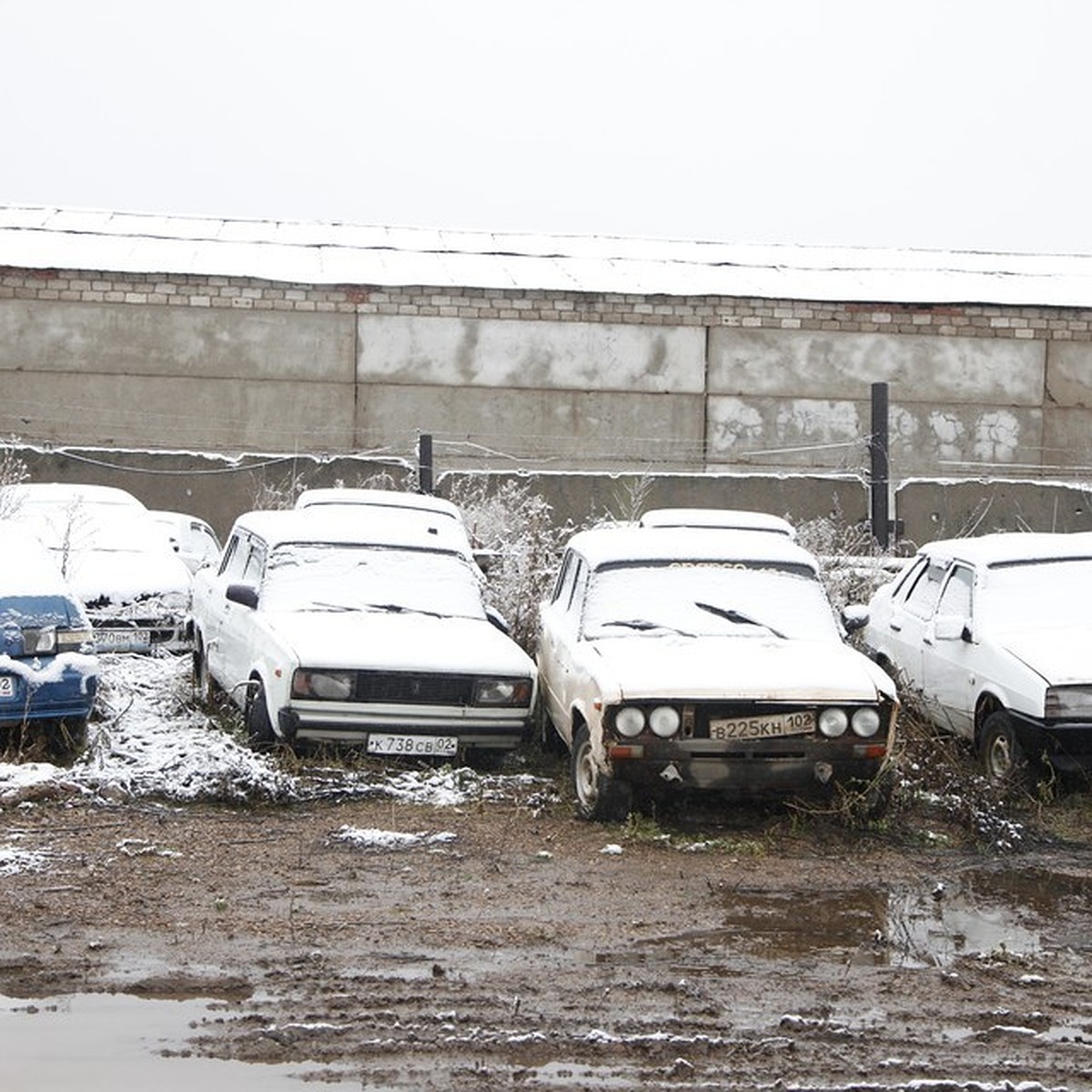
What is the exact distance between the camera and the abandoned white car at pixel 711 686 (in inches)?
350

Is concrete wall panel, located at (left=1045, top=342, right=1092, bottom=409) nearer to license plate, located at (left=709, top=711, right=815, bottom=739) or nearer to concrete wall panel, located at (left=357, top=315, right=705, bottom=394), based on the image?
concrete wall panel, located at (left=357, top=315, right=705, bottom=394)

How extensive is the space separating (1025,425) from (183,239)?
14513mm

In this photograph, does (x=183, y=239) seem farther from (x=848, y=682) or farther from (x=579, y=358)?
(x=848, y=682)

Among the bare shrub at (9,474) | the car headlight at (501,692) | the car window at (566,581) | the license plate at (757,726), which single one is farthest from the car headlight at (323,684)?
the bare shrub at (9,474)

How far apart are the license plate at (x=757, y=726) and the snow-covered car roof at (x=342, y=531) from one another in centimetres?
356

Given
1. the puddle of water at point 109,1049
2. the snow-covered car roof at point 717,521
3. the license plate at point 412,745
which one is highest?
the snow-covered car roof at point 717,521

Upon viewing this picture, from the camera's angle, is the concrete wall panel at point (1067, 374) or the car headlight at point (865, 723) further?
the concrete wall panel at point (1067, 374)

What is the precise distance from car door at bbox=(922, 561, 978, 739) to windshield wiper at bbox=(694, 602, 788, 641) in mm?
1314

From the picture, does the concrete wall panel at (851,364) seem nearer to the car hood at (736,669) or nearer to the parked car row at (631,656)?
the parked car row at (631,656)

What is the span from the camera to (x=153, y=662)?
1334cm

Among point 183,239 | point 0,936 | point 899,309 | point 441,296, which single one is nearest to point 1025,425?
point 899,309

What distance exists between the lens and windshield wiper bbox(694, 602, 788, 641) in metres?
10.1

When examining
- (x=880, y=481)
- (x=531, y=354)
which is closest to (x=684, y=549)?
(x=880, y=481)

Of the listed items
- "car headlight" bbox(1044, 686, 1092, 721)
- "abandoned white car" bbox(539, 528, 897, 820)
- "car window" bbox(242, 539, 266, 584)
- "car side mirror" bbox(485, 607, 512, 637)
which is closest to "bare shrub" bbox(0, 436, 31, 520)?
"car window" bbox(242, 539, 266, 584)
